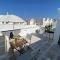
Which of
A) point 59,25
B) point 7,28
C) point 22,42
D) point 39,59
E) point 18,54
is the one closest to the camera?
point 39,59

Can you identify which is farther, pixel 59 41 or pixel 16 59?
pixel 59 41

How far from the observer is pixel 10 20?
19609 millimetres

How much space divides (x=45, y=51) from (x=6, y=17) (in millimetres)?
14231

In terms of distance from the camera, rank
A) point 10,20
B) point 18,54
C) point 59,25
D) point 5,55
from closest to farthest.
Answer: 1. point 5,55
2. point 18,54
3. point 59,25
4. point 10,20

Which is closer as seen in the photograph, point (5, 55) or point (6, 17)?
point (5, 55)

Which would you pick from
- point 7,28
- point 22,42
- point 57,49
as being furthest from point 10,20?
point 57,49

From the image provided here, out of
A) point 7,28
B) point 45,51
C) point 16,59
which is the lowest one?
point 16,59

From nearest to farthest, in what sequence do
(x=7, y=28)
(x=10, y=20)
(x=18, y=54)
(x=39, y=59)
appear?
(x=39, y=59), (x=18, y=54), (x=7, y=28), (x=10, y=20)

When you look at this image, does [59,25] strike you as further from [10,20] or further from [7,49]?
[10,20]

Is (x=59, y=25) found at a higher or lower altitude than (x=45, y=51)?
higher

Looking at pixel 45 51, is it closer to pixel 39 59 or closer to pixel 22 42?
pixel 39 59

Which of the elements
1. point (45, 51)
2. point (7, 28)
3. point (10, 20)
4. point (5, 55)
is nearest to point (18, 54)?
point (5, 55)

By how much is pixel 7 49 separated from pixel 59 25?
3.79m

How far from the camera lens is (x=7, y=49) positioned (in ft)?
24.6
